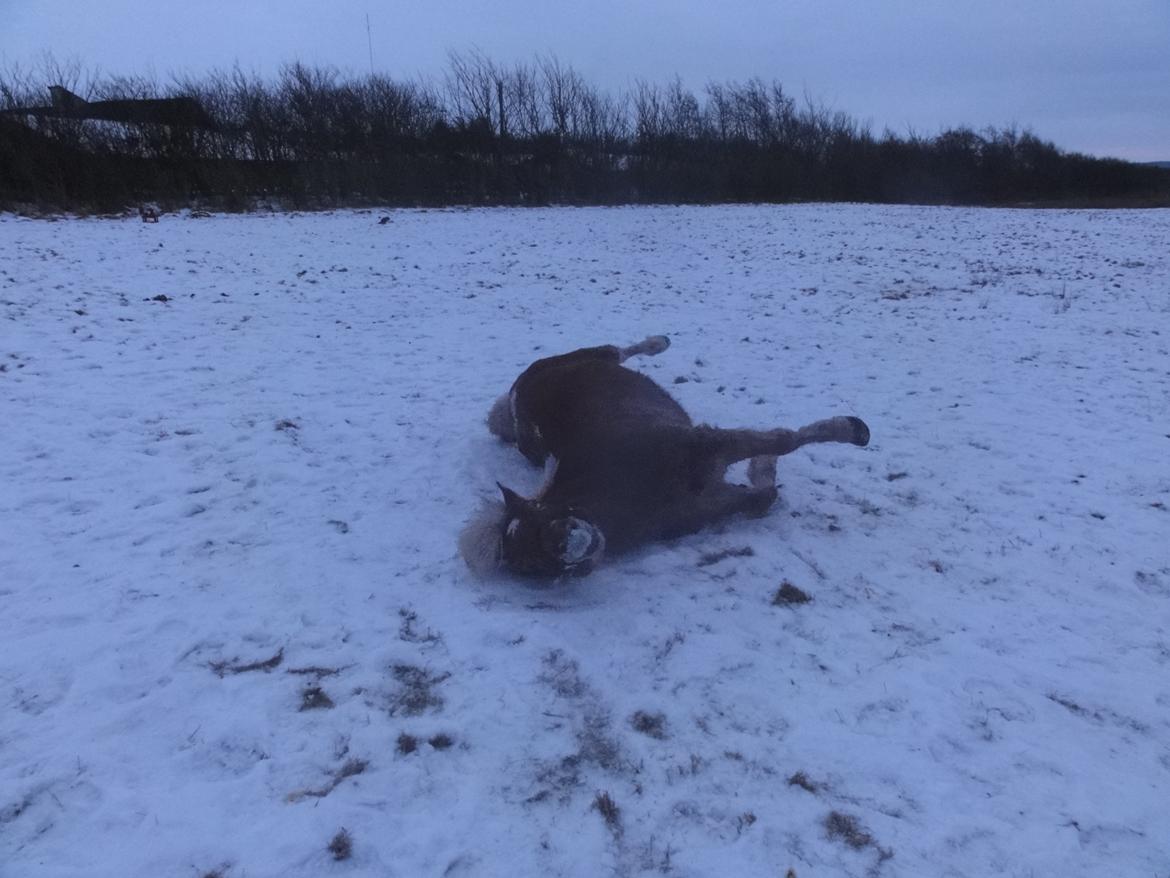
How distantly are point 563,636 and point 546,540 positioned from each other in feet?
1.64

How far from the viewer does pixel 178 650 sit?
3467mm

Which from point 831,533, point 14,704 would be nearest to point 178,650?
point 14,704

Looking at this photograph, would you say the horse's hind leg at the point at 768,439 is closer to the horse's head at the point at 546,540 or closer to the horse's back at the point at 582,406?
the horse's back at the point at 582,406

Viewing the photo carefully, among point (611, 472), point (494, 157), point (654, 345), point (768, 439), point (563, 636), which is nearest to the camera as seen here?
point (563, 636)

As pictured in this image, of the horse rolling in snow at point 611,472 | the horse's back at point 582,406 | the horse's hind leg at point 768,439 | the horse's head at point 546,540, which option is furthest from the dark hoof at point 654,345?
the horse's head at point 546,540

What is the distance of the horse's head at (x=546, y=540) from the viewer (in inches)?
142

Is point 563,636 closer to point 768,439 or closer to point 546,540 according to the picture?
point 546,540

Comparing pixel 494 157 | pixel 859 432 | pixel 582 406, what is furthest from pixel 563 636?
pixel 494 157

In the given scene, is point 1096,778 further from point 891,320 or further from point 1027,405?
point 891,320

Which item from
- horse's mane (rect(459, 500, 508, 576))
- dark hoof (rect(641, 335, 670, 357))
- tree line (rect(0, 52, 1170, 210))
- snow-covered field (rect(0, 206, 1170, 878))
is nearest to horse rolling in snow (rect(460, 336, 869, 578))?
horse's mane (rect(459, 500, 508, 576))

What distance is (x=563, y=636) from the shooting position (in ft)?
12.0

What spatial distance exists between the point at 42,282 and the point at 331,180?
70.5ft

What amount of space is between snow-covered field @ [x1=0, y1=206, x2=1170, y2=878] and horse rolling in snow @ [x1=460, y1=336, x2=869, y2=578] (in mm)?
238

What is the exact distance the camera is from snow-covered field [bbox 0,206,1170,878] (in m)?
2.60
